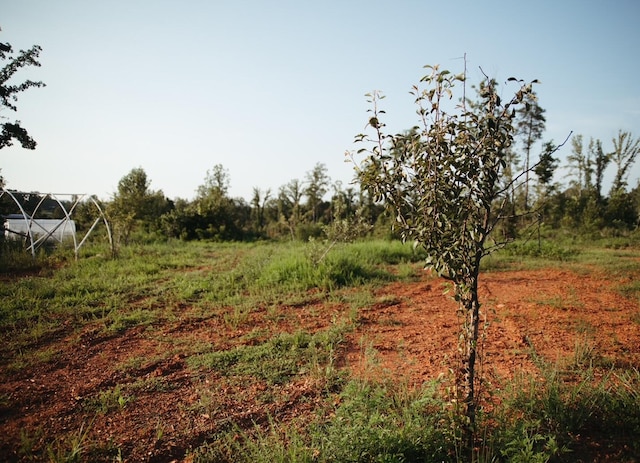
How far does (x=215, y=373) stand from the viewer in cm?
422

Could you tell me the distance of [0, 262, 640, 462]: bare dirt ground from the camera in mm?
3127

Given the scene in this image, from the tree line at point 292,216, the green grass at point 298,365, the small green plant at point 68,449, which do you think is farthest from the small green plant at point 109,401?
the tree line at point 292,216

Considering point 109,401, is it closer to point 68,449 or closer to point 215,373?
point 68,449

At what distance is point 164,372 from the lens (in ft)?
14.0

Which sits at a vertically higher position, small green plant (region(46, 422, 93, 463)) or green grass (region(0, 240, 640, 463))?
green grass (region(0, 240, 640, 463))

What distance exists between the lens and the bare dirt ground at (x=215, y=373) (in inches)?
123

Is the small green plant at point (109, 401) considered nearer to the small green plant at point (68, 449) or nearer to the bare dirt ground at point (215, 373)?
the bare dirt ground at point (215, 373)

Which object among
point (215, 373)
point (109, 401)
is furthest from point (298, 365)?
point (109, 401)

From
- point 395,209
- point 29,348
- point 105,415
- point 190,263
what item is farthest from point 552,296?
point 190,263

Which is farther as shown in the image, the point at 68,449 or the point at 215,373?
the point at 215,373

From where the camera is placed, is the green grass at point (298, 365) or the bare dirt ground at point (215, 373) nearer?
the green grass at point (298, 365)

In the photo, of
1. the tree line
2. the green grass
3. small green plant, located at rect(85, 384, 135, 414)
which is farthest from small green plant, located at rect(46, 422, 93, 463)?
the tree line

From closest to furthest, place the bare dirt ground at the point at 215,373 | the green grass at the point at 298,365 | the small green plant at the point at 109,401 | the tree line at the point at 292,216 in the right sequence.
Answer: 1. the green grass at the point at 298,365
2. the bare dirt ground at the point at 215,373
3. the small green plant at the point at 109,401
4. the tree line at the point at 292,216

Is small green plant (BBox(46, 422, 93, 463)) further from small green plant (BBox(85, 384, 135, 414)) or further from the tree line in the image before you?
the tree line
